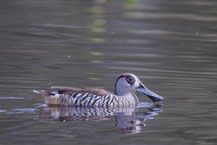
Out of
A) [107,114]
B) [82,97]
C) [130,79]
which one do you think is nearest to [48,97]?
[82,97]

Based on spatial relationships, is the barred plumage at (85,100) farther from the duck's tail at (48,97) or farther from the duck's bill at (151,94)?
the duck's bill at (151,94)

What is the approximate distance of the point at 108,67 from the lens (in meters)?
14.4

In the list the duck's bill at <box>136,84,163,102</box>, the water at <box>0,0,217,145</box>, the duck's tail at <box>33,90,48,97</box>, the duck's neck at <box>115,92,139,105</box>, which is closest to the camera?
the water at <box>0,0,217,145</box>

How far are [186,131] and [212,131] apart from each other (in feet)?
1.24

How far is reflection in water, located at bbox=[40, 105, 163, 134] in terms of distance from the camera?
955 cm

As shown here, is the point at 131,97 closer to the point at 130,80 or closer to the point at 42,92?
the point at 130,80

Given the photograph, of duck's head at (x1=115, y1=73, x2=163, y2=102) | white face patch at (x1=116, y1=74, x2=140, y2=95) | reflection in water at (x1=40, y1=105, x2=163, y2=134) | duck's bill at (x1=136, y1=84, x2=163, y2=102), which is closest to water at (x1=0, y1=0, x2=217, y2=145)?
reflection in water at (x1=40, y1=105, x2=163, y2=134)

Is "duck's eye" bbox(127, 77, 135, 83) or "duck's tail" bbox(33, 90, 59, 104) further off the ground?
"duck's eye" bbox(127, 77, 135, 83)

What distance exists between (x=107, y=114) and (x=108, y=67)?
13.6ft

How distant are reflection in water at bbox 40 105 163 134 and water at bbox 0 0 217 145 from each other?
2 cm

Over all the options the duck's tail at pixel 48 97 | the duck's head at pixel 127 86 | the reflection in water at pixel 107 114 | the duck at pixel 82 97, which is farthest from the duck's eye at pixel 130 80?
the duck's tail at pixel 48 97

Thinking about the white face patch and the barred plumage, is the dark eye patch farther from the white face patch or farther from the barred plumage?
the barred plumage

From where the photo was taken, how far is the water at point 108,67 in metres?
9.00

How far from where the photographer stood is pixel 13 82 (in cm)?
1212
